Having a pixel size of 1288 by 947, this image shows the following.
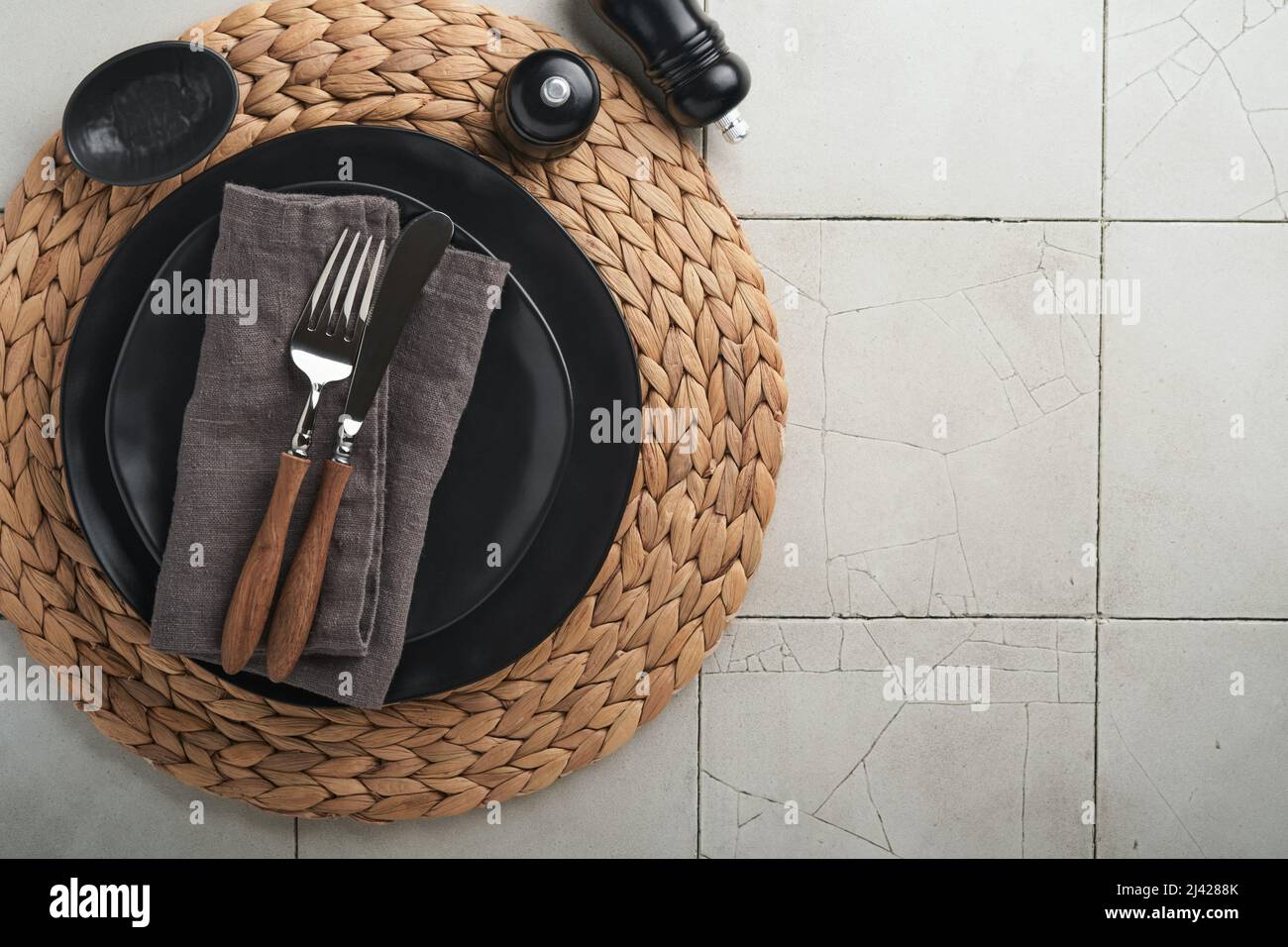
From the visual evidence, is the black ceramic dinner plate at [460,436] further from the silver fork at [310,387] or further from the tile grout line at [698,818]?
the tile grout line at [698,818]

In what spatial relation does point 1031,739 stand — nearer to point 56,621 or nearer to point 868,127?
point 868,127

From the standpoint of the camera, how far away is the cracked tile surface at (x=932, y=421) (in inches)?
26.8

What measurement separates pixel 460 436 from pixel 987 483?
1.38ft

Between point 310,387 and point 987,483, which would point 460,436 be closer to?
point 310,387

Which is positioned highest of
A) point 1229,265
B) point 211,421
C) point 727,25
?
point 727,25

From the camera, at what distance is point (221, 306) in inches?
20.2

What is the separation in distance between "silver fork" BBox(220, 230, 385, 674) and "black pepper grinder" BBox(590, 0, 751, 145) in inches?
9.1

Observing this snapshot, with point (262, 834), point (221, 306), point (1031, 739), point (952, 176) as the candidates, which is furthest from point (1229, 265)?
point (262, 834)

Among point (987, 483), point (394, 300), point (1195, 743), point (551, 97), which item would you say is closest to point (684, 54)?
point (551, 97)

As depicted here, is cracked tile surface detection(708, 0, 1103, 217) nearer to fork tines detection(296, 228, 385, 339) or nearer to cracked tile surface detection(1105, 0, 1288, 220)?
cracked tile surface detection(1105, 0, 1288, 220)

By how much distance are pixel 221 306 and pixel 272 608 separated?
181mm

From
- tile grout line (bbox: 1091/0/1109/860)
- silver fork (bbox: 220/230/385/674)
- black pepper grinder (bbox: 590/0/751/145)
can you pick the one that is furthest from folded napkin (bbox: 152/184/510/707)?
tile grout line (bbox: 1091/0/1109/860)

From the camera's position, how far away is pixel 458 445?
55 cm

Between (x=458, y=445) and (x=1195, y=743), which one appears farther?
(x=1195, y=743)
